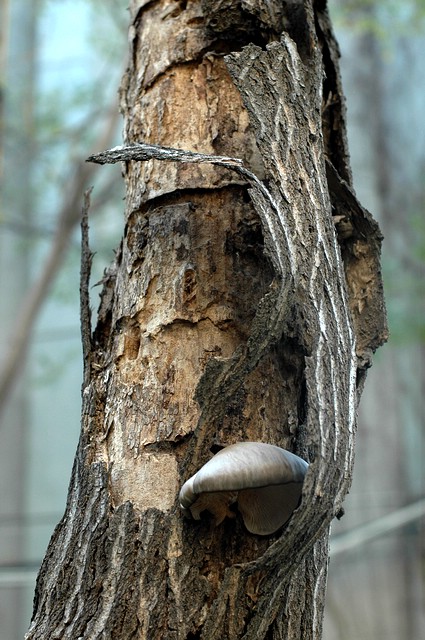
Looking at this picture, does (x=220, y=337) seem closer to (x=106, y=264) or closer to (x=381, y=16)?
(x=106, y=264)

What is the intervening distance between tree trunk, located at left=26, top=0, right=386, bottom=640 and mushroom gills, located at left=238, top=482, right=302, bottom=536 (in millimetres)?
16

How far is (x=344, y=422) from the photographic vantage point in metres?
0.87

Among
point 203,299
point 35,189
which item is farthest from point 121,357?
point 35,189

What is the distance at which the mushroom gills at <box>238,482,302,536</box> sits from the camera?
2.85 feet

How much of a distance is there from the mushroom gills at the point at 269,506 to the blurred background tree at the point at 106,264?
3.76m

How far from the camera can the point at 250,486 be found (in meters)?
0.80

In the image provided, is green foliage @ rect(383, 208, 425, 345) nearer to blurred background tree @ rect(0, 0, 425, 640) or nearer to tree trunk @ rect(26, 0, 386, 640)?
blurred background tree @ rect(0, 0, 425, 640)

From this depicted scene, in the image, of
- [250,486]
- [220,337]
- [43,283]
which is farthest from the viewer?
[43,283]

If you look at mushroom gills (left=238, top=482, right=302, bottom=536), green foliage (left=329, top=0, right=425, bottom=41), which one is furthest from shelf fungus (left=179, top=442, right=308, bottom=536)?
green foliage (left=329, top=0, right=425, bottom=41)

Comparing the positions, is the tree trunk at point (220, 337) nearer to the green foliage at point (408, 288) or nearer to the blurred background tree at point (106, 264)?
the blurred background tree at point (106, 264)

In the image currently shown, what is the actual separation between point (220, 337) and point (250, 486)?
259mm

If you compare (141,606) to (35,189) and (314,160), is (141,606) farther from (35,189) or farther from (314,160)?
(35,189)

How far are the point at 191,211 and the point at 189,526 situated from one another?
1.37 feet

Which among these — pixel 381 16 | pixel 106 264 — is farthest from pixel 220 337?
pixel 381 16
